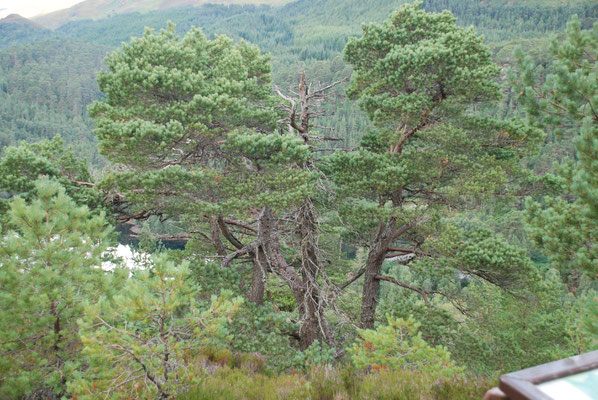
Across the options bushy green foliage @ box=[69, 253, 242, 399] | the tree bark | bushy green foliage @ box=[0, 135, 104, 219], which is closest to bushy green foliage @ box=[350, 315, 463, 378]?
bushy green foliage @ box=[69, 253, 242, 399]

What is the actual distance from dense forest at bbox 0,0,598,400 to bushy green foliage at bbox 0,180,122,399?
0.02 metres

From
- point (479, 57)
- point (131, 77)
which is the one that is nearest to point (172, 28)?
point (131, 77)

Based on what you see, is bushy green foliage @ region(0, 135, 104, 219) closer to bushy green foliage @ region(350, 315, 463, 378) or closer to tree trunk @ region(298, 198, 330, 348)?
tree trunk @ region(298, 198, 330, 348)

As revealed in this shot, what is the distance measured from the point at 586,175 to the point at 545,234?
1291mm

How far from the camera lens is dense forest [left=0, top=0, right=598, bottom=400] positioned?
13.2ft

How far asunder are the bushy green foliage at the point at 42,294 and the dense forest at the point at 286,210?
0.02 metres

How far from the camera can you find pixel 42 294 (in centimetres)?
403

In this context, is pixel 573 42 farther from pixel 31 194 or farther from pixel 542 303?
pixel 542 303

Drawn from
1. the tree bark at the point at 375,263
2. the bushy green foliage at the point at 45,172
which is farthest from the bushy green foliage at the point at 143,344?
the tree bark at the point at 375,263

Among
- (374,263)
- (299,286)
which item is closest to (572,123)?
(374,263)

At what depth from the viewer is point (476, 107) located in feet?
30.3

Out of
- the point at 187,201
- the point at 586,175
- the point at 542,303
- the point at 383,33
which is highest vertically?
the point at 383,33

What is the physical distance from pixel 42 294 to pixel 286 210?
5.89m

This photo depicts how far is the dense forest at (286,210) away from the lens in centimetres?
402
